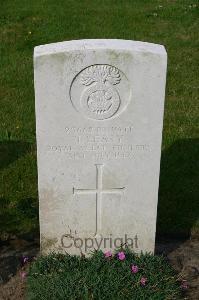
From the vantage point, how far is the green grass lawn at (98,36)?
5336 mm

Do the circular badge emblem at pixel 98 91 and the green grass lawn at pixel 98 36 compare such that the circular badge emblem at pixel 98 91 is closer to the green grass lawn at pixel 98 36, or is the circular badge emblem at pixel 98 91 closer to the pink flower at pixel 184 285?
the pink flower at pixel 184 285

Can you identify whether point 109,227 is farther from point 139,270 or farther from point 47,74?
point 47,74

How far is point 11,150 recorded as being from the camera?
6285mm

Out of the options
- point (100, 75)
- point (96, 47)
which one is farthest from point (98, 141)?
point (96, 47)

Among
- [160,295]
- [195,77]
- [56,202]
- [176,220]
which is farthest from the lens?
[195,77]

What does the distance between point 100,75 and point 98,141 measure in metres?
0.51

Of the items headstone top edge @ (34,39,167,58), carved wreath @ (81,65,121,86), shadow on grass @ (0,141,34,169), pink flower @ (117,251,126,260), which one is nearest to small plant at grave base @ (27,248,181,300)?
pink flower @ (117,251,126,260)

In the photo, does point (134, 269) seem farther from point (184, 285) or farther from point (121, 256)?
point (184, 285)

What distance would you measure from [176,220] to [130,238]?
2.85 ft

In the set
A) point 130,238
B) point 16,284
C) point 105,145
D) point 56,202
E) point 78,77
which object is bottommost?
point 16,284

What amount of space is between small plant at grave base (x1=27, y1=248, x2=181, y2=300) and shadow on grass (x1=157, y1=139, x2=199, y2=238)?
714 millimetres

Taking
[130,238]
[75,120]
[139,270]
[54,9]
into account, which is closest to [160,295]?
[139,270]

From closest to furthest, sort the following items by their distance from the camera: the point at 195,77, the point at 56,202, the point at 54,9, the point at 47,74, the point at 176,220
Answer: the point at 47,74 < the point at 56,202 < the point at 176,220 < the point at 195,77 < the point at 54,9

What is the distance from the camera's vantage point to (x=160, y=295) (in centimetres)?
398
